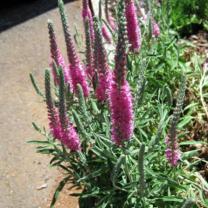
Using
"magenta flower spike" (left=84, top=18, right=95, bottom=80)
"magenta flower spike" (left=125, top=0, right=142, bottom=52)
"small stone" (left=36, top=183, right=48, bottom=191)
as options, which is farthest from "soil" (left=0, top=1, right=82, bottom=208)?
"magenta flower spike" (left=125, top=0, right=142, bottom=52)

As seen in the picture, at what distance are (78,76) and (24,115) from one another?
2598 millimetres

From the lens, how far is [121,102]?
2654 millimetres

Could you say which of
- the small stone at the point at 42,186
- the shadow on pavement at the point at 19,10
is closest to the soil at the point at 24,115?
the small stone at the point at 42,186

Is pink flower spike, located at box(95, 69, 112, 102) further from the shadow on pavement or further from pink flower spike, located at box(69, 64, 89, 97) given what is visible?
the shadow on pavement

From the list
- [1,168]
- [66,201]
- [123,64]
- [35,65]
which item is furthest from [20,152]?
[123,64]

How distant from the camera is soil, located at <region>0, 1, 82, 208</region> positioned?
475 centimetres

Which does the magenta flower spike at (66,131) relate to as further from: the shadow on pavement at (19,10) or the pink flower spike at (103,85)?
the shadow on pavement at (19,10)

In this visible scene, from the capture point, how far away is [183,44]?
563 cm

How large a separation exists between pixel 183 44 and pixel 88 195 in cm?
282

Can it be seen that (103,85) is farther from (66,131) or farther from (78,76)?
(66,131)

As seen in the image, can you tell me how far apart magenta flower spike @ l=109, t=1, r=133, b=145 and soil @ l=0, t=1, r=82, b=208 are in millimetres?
1923

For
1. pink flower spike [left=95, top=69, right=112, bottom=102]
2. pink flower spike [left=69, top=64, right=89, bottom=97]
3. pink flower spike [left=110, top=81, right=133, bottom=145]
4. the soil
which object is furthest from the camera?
the soil

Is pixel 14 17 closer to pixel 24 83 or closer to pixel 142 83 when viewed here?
pixel 24 83

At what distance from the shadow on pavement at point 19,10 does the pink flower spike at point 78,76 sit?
447 cm
